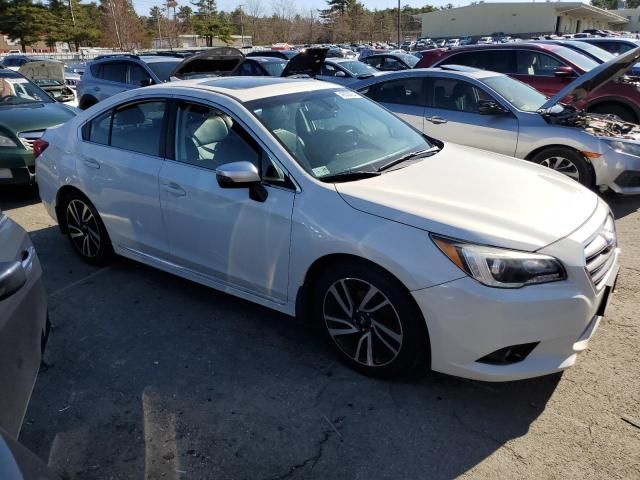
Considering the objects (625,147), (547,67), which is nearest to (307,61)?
(625,147)

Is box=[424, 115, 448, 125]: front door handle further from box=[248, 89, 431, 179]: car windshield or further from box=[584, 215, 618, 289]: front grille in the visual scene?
box=[584, 215, 618, 289]: front grille

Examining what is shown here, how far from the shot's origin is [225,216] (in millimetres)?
3307

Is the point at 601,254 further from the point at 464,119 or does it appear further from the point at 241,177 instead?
the point at 464,119

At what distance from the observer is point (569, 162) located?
19.7ft

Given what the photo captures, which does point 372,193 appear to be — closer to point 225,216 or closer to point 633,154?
point 225,216

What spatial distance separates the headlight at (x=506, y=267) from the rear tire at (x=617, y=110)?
8016 mm

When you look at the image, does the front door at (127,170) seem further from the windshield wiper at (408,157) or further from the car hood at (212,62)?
the windshield wiper at (408,157)

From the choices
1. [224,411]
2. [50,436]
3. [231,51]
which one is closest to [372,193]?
[224,411]

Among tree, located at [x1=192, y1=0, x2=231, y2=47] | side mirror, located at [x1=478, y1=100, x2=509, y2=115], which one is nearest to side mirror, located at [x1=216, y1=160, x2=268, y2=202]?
side mirror, located at [x1=478, y1=100, x2=509, y2=115]

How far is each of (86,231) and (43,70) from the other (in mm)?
15023

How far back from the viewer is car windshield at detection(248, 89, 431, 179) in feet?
10.6

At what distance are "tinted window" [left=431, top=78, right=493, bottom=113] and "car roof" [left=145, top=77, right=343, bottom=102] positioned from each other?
10.1 feet

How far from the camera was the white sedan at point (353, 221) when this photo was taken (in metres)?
2.50

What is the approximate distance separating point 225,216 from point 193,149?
63 centimetres
